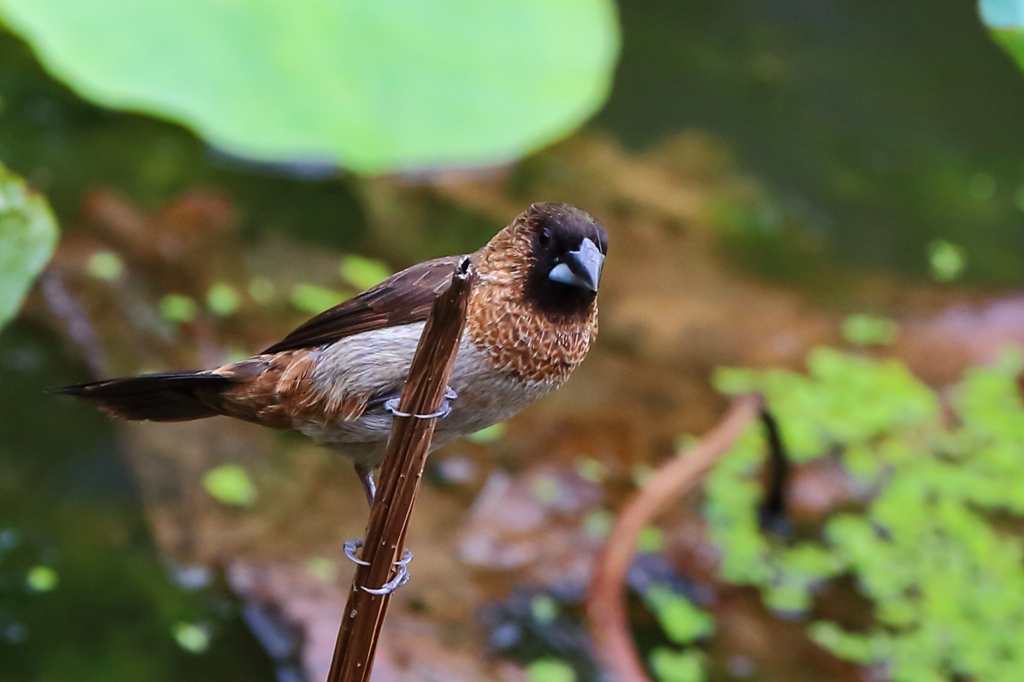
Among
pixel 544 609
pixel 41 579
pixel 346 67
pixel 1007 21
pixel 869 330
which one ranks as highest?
pixel 1007 21

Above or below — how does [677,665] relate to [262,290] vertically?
below

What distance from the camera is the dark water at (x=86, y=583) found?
254cm

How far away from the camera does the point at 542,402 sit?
3543 millimetres

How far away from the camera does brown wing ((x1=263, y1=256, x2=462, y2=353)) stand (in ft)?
5.55

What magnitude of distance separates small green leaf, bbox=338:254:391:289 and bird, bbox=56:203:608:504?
1.85m

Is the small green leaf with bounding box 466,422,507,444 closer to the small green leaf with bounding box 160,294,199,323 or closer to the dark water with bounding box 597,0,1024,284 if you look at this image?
the small green leaf with bounding box 160,294,199,323

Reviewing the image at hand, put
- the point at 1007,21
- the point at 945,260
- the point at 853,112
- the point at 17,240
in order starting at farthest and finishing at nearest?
the point at 853,112, the point at 945,260, the point at 17,240, the point at 1007,21

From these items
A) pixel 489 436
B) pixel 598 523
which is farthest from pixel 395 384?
pixel 489 436

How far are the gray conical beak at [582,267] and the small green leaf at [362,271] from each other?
6.92 feet

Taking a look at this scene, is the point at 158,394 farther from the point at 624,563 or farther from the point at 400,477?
the point at 624,563

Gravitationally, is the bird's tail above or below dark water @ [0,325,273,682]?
above

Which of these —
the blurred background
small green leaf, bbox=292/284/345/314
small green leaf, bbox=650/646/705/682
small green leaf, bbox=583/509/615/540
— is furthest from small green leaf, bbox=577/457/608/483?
small green leaf, bbox=292/284/345/314

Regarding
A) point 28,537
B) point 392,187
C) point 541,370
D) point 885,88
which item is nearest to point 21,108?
point 392,187

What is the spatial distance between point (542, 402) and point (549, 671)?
1027 millimetres
